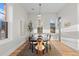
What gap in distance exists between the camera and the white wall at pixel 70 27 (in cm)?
→ 444

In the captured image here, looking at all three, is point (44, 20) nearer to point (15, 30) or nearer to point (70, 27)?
point (15, 30)

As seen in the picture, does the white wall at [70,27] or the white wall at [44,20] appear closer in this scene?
the white wall at [44,20]

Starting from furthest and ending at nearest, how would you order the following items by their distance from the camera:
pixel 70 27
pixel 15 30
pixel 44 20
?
pixel 70 27
pixel 15 30
pixel 44 20

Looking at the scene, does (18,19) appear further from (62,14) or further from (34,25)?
(62,14)

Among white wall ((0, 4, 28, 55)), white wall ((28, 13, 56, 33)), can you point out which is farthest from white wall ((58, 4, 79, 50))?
white wall ((0, 4, 28, 55))

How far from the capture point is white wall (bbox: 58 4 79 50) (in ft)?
14.6

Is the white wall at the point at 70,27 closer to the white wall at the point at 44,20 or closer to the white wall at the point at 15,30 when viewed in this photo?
the white wall at the point at 44,20

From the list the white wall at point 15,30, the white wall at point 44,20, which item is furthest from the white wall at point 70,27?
the white wall at point 15,30

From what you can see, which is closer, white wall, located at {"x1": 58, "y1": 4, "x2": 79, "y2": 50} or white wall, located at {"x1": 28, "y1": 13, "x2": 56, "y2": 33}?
white wall, located at {"x1": 28, "y1": 13, "x2": 56, "y2": 33}

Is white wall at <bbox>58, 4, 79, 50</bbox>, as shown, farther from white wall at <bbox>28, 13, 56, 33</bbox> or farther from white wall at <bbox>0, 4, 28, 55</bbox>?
white wall at <bbox>0, 4, 28, 55</bbox>

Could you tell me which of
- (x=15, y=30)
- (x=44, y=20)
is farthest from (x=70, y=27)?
(x=15, y=30)

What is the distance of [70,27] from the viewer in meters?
5.07

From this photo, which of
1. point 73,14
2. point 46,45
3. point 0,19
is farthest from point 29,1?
point 73,14

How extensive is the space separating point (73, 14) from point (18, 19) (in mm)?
2040
